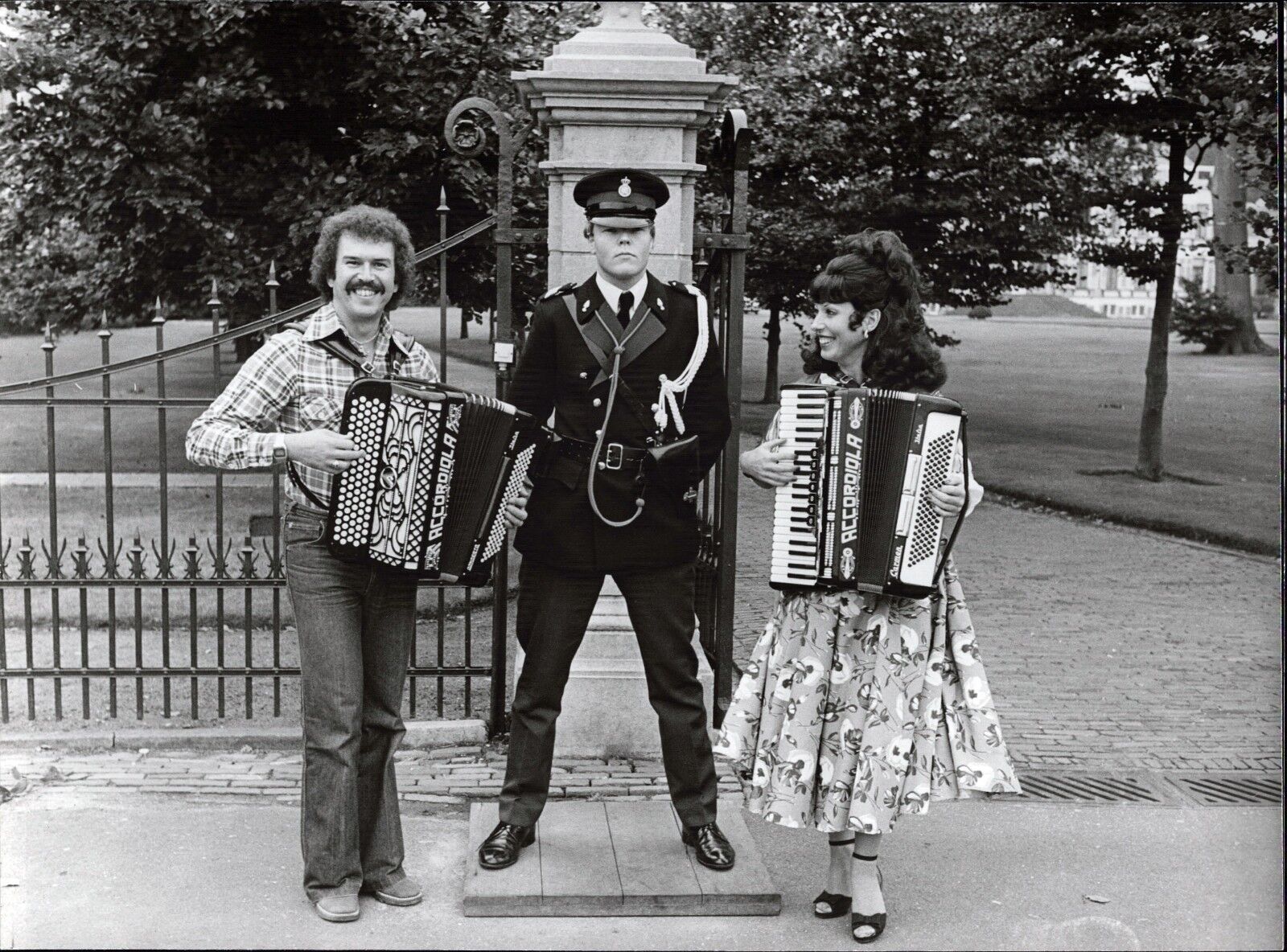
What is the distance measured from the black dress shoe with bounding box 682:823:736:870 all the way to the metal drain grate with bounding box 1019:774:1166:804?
66.2 inches

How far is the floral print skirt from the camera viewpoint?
417 cm

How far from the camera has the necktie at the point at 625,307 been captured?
14.6 ft

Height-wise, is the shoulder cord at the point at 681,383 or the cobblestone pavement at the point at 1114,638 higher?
the shoulder cord at the point at 681,383

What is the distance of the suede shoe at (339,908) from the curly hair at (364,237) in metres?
1.88

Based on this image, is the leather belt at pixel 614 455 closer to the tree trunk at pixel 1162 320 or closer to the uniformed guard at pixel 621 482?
the uniformed guard at pixel 621 482

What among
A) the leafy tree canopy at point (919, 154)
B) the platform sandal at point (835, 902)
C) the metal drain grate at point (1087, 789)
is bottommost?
the metal drain grate at point (1087, 789)

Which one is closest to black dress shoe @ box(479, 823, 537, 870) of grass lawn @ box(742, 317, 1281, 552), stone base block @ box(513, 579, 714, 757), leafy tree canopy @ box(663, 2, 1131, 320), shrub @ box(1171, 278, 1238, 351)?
stone base block @ box(513, 579, 714, 757)

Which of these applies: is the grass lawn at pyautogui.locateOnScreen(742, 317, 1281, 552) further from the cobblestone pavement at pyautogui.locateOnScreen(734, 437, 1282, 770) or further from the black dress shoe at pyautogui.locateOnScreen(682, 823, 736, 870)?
the black dress shoe at pyautogui.locateOnScreen(682, 823, 736, 870)

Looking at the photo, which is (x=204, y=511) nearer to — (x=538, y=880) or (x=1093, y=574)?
(x=1093, y=574)

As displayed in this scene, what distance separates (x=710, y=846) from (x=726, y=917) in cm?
28

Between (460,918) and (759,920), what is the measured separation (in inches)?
37.9

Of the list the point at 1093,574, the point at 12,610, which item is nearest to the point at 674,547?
the point at 12,610

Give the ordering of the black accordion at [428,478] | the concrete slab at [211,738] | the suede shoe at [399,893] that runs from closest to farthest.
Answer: the black accordion at [428,478] → the suede shoe at [399,893] → the concrete slab at [211,738]

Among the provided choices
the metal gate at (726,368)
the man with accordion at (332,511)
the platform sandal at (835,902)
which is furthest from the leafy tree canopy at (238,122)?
the platform sandal at (835,902)
